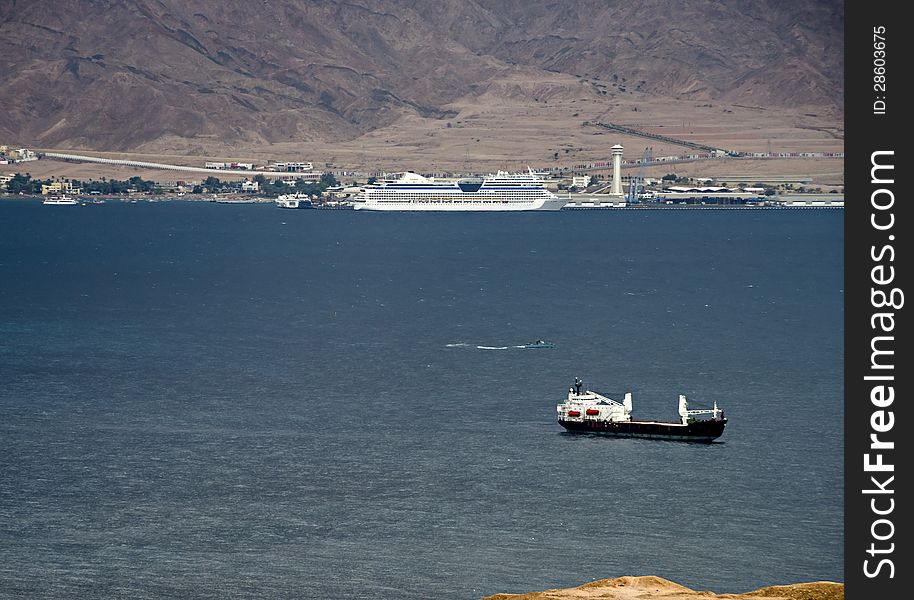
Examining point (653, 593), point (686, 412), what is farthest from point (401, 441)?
point (653, 593)

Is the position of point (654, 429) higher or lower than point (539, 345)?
lower

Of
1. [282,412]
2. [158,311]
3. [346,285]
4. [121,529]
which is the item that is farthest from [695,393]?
[346,285]

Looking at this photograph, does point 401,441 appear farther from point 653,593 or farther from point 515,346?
point 653,593

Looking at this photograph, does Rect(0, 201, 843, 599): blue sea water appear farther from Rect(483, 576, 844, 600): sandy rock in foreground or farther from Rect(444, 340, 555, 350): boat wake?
Rect(483, 576, 844, 600): sandy rock in foreground

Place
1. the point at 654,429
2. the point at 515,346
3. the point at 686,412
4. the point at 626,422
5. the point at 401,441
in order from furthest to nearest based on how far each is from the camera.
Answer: the point at 515,346, the point at 626,422, the point at 654,429, the point at 686,412, the point at 401,441

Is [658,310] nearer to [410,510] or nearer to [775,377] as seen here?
[775,377]
